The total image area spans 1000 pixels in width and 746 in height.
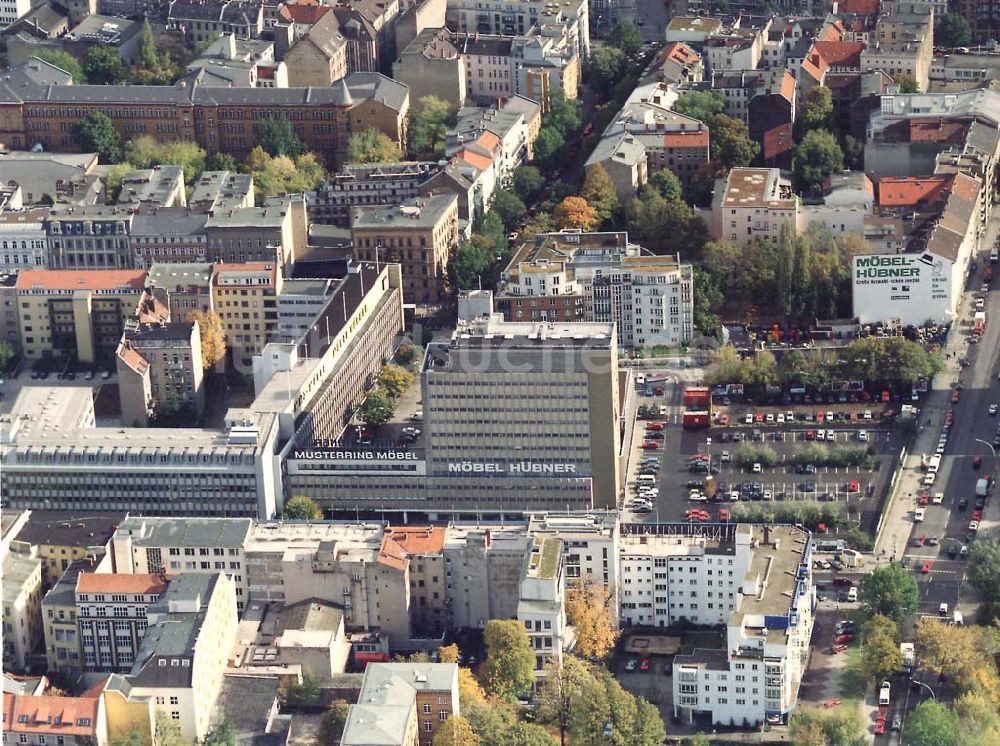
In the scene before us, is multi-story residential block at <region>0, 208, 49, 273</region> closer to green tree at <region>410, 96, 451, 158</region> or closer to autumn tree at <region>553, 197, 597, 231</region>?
green tree at <region>410, 96, 451, 158</region>

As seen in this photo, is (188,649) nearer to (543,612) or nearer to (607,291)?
(543,612)

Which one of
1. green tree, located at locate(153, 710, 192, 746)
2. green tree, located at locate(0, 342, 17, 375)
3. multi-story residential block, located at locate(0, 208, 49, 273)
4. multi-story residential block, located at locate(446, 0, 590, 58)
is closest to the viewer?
green tree, located at locate(153, 710, 192, 746)

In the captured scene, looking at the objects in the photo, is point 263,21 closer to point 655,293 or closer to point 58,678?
point 655,293

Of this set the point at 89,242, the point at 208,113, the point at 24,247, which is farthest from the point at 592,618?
the point at 208,113

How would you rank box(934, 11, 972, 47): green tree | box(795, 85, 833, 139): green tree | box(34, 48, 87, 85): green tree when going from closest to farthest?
box(795, 85, 833, 139): green tree, box(34, 48, 87, 85): green tree, box(934, 11, 972, 47): green tree

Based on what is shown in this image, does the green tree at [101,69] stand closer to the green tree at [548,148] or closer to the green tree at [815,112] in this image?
the green tree at [548,148]

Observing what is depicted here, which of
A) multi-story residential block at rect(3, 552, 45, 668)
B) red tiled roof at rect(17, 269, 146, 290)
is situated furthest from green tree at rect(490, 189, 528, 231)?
multi-story residential block at rect(3, 552, 45, 668)
